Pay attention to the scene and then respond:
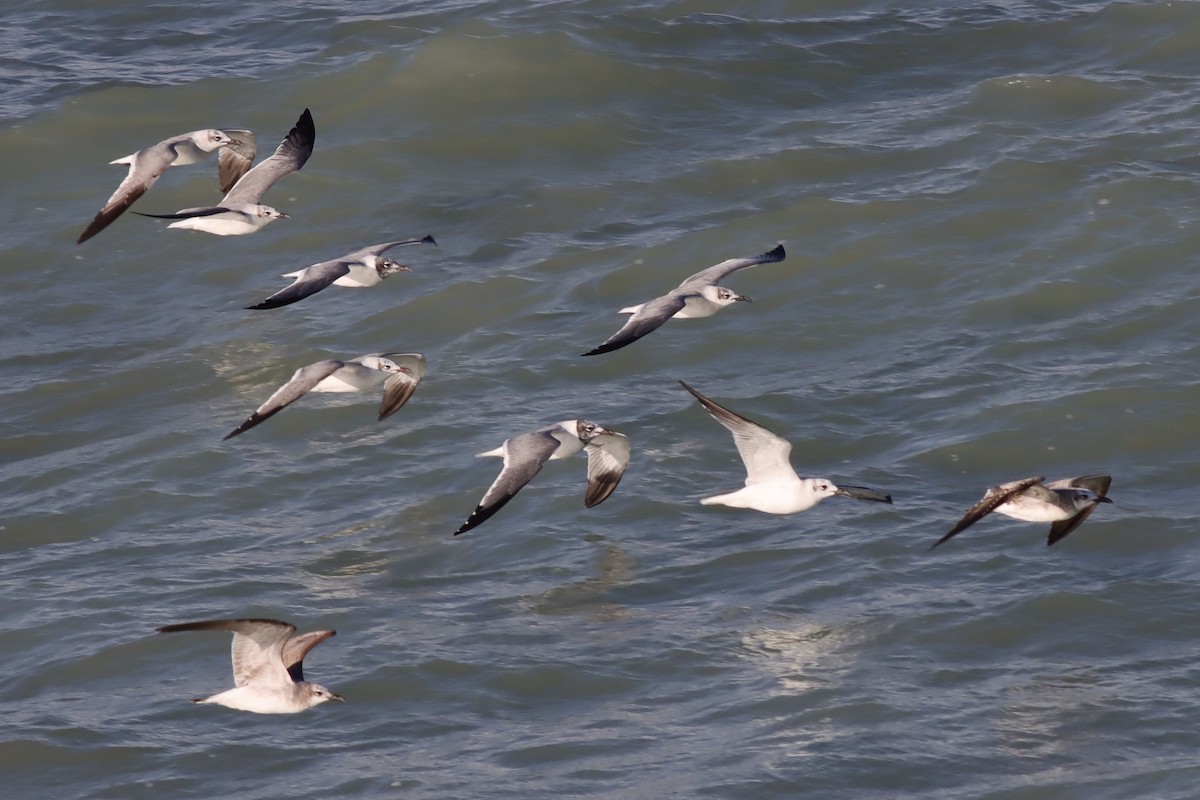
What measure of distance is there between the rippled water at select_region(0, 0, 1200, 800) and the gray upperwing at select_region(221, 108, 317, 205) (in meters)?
2.20

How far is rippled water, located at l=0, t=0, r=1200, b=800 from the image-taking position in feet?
41.5

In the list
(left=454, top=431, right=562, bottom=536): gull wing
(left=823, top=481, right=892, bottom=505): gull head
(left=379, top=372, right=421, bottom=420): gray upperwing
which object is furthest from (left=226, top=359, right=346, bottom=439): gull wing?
(left=823, top=481, right=892, bottom=505): gull head

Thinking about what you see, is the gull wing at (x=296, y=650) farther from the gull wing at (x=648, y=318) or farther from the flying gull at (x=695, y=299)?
the flying gull at (x=695, y=299)

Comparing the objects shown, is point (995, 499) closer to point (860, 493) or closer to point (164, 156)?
point (860, 493)

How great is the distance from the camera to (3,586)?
15.4 metres

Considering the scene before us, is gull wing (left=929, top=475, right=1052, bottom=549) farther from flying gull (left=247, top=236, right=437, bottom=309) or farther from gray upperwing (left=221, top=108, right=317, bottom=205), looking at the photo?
gray upperwing (left=221, top=108, right=317, bottom=205)

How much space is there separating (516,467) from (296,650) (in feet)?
8.71

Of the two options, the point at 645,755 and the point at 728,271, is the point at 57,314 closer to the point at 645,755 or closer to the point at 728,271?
the point at 728,271

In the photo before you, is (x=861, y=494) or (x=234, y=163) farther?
(x=234, y=163)

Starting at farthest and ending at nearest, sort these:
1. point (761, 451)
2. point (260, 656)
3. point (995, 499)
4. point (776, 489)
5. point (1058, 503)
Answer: point (776, 489), point (761, 451), point (1058, 503), point (995, 499), point (260, 656)

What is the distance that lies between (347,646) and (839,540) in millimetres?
4081

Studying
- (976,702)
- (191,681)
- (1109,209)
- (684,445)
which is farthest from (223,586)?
(1109,209)

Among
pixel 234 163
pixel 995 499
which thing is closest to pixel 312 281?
pixel 234 163

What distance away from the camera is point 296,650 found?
1167 centimetres
